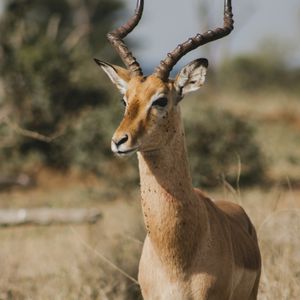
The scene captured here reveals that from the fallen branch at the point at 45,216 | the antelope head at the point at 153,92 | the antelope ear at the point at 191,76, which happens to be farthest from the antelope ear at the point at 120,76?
the fallen branch at the point at 45,216

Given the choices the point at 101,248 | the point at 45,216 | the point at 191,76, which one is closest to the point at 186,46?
the point at 191,76

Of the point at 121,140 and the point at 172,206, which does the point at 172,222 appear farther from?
the point at 121,140

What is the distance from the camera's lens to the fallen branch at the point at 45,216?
12.3 metres

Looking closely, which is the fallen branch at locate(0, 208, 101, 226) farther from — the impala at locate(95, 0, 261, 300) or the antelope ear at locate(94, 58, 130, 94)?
the impala at locate(95, 0, 261, 300)

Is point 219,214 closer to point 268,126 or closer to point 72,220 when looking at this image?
point 72,220

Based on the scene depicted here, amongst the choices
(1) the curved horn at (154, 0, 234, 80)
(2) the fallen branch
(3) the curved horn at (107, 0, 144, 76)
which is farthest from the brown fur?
(2) the fallen branch

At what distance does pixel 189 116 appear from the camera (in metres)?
17.0

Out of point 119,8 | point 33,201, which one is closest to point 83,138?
point 33,201

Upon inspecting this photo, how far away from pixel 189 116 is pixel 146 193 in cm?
1188

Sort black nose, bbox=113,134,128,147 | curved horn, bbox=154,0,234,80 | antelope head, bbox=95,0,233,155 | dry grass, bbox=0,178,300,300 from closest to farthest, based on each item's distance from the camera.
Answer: black nose, bbox=113,134,128,147
antelope head, bbox=95,0,233,155
curved horn, bbox=154,0,234,80
dry grass, bbox=0,178,300,300

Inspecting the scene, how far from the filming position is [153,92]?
197 inches

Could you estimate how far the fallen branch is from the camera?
12281mm

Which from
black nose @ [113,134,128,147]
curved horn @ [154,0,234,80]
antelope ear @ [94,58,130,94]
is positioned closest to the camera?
black nose @ [113,134,128,147]

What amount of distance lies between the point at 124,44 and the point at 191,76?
66cm
